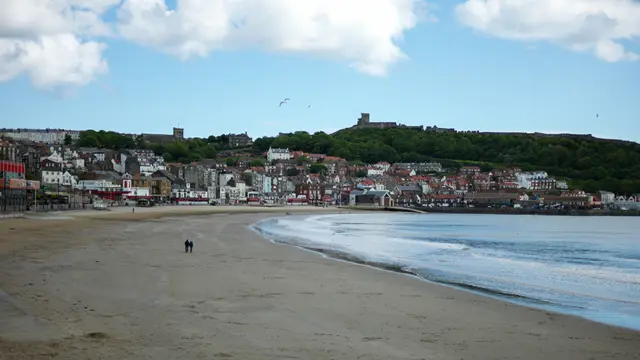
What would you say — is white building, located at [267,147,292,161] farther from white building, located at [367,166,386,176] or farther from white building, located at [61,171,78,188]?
white building, located at [61,171,78,188]

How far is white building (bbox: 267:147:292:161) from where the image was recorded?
18188 cm

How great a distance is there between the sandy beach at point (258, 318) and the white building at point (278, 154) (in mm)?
Answer: 165239

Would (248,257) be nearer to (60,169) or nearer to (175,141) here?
(60,169)

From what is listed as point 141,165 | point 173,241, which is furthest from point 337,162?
point 173,241

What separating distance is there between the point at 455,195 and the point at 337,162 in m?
34.1

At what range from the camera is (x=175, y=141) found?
180 metres

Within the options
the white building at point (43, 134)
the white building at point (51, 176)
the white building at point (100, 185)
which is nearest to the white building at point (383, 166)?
the white building at point (43, 134)

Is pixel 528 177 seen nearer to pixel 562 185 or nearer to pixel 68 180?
pixel 562 185

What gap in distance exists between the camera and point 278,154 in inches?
7224

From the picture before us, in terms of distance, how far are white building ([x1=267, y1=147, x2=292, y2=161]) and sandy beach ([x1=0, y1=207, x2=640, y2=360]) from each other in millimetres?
165239

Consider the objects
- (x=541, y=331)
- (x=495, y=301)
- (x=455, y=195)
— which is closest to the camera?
(x=541, y=331)

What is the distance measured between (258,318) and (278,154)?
6863 inches

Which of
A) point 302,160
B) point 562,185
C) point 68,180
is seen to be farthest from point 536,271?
point 302,160

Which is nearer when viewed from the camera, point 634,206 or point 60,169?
point 60,169
